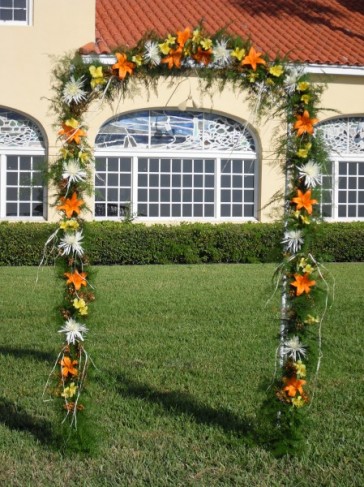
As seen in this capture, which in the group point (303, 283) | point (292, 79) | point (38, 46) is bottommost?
point (303, 283)

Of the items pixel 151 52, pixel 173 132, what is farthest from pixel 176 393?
pixel 173 132

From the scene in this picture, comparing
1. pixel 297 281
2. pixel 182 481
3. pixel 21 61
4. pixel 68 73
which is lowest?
pixel 182 481

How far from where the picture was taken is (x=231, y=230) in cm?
1700

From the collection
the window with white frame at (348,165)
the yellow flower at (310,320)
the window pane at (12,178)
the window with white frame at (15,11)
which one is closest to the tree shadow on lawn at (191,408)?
the yellow flower at (310,320)

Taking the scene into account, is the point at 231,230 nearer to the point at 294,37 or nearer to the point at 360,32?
the point at 294,37

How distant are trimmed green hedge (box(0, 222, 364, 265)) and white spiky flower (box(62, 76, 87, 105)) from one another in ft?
35.5

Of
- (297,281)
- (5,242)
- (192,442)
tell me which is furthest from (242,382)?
(5,242)

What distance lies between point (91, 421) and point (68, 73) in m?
2.08

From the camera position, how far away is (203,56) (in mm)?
5133

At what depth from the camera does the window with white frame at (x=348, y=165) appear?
19250mm

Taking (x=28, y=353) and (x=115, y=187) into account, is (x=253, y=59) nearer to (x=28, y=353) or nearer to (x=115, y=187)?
(x=28, y=353)

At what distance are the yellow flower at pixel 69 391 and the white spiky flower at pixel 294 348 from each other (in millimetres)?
1252

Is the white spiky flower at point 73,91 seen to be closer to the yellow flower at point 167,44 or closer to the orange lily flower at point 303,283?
the yellow flower at point 167,44

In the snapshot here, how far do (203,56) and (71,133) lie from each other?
0.91 m
